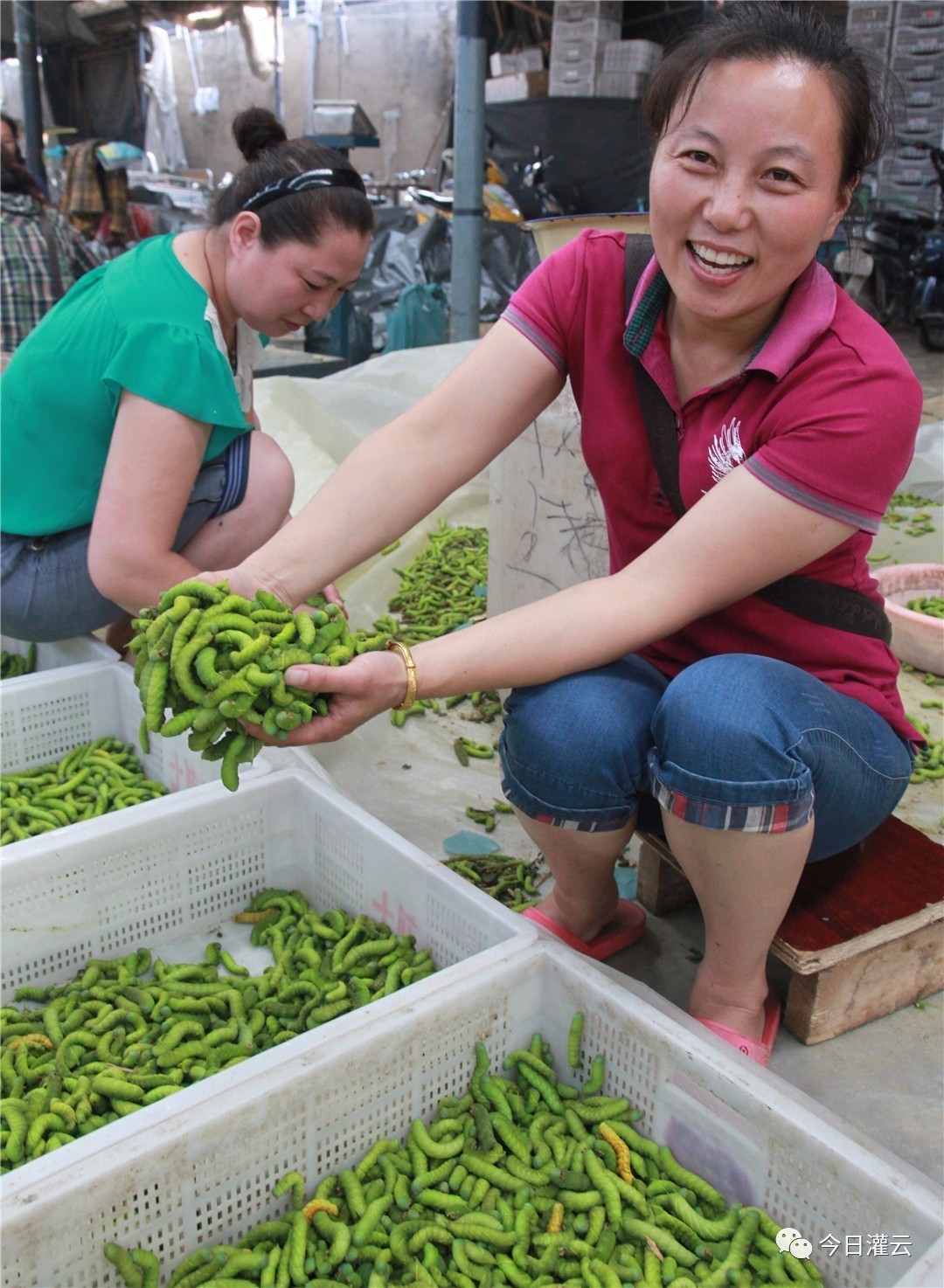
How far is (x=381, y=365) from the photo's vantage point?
236 inches

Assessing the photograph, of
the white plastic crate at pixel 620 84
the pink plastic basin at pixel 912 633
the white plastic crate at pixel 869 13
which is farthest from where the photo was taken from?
the white plastic crate at pixel 620 84

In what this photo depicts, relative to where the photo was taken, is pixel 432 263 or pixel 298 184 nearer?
pixel 298 184

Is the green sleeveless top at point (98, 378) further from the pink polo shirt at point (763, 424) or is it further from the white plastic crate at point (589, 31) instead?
the white plastic crate at point (589, 31)

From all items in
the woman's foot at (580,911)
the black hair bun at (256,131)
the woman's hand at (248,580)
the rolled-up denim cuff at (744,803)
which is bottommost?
the woman's foot at (580,911)

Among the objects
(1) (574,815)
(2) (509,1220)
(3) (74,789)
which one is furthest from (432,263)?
(2) (509,1220)

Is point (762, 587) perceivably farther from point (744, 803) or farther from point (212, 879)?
point (212, 879)

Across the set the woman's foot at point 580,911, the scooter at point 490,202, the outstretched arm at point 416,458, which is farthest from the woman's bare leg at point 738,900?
the scooter at point 490,202

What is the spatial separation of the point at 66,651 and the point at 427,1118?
2.15 metres

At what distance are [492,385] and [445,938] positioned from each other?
3.80 feet

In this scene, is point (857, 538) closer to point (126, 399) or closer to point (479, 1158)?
point (479, 1158)

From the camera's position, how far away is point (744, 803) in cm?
177

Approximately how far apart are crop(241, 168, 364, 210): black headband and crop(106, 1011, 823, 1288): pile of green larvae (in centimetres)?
211

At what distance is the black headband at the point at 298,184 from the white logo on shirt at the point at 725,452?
139 centimetres

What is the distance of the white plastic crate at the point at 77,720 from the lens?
3.03 meters
